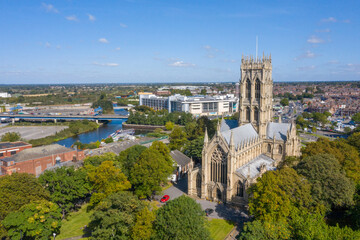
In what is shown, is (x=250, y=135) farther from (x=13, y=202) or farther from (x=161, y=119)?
(x=161, y=119)

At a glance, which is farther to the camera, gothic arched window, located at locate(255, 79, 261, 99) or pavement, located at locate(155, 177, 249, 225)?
gothic arched window, located at locate(255, 79, 261, 99)

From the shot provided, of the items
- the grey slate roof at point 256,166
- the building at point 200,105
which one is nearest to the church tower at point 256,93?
the grey slate roof at point 256,166

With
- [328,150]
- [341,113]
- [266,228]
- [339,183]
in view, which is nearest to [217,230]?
[266,228]

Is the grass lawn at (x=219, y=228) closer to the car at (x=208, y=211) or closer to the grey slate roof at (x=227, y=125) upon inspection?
the car at (x=208, y=211)

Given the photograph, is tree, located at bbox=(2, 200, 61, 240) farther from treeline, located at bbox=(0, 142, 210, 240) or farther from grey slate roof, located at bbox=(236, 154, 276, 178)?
grey slate roof, located at bbox=(236, 154, 276, 178)

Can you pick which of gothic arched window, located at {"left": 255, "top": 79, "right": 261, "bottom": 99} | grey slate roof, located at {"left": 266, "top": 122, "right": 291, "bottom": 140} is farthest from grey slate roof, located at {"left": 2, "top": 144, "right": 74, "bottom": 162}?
grey slate roof, located at {"left": 266, "top": 122, "right": 291, "bottom": 140}

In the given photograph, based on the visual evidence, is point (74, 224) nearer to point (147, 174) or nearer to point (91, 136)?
point (147, 174)

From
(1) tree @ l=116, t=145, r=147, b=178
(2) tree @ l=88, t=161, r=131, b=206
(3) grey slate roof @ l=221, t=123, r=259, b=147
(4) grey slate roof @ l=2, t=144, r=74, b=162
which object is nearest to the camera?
(2) tree @ l=88, t=161, r=131, b=206
